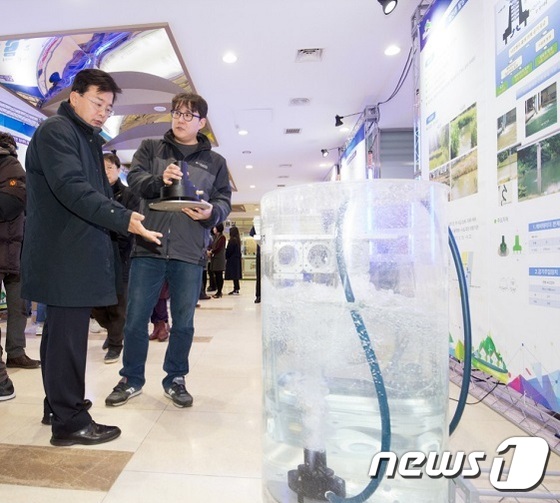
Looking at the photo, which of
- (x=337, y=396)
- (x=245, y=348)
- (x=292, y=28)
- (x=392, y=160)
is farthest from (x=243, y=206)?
(x=337, y=396)

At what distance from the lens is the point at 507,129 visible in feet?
5.60

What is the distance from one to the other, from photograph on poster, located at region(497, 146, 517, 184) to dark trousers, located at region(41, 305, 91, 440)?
1.78m

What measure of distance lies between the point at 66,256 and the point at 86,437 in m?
→ 0.61

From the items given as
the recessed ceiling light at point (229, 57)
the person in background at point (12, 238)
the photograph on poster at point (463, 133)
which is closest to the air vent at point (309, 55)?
the recessed ceiling light at point (229, 57)

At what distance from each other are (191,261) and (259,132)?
507 cm

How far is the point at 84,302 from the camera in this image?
4.18 ft

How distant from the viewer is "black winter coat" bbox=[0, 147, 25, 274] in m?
1.92

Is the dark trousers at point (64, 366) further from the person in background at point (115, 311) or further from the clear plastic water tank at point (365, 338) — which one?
the person in background at point (115, 311)

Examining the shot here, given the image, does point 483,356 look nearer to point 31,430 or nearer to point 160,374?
point 160,374

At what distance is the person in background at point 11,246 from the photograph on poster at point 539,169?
2336 mm

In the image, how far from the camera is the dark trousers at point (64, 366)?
1.27m

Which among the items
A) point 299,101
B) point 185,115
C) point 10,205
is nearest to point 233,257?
point 299,101
